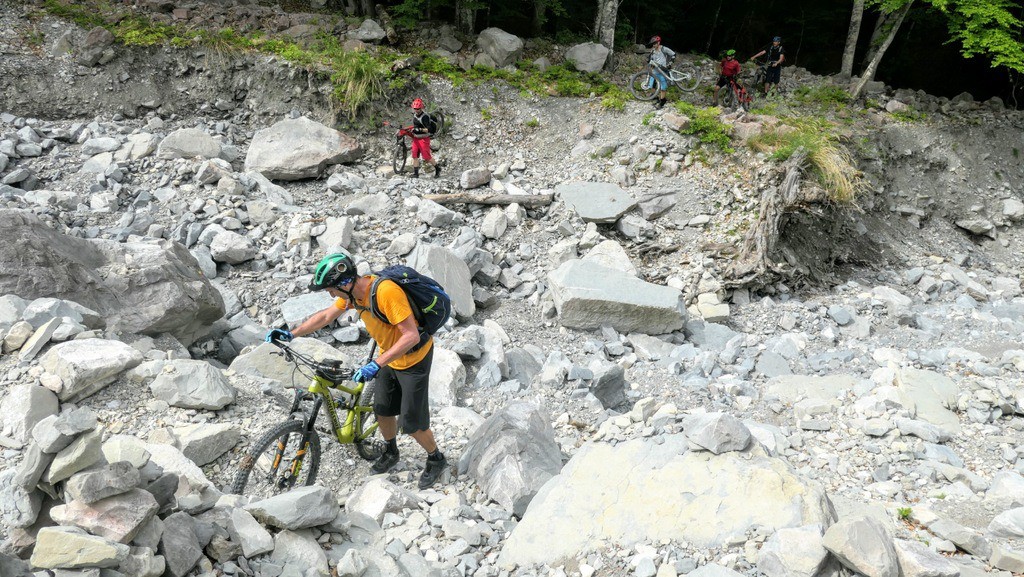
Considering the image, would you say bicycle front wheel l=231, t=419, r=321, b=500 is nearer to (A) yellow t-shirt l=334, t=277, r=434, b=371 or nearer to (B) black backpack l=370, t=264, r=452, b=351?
(A) yellow t-shirt l=334, t=277, r=434, b=371

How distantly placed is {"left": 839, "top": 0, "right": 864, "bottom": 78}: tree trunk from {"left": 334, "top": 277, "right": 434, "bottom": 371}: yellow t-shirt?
48.4ft

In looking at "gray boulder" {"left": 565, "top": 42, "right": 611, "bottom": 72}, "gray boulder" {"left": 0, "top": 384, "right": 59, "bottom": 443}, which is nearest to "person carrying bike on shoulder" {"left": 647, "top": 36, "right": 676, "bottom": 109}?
"gray boulder" {"left": 565, "top": 42, "right": 611, "bottom": 72}

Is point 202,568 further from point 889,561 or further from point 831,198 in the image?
point 831,198

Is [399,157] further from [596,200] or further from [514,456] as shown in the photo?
[514,456]

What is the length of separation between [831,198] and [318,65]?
10438 millimetres

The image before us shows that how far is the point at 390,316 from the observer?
4598mm

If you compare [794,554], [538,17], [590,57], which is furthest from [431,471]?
[538,17]

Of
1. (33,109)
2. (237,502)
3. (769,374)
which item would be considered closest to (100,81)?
(33,109)

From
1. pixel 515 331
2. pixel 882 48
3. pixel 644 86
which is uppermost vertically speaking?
pixel 882 48

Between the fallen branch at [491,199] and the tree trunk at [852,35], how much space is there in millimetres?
9475

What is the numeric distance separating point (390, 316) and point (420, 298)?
29 cm

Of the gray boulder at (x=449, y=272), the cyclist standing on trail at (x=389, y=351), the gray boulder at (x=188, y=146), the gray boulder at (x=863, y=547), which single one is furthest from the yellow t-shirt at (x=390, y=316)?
the gray boulder at (x=188, y=146)

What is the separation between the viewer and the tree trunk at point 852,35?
14.9 meters

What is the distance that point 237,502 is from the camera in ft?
13.9
